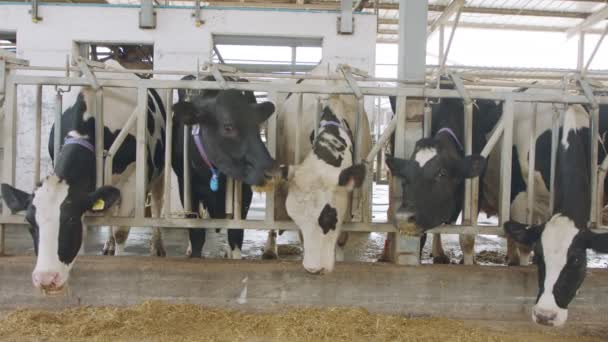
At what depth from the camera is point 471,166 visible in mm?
4051

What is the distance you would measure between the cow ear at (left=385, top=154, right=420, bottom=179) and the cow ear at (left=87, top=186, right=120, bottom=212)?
1987 millimetres

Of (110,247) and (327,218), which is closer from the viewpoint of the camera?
(327,218)

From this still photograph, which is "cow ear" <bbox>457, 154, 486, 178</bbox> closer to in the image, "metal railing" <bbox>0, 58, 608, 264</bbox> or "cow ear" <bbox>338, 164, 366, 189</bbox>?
"metal railing" <bbox>0, 58, 608, 264</bbox>

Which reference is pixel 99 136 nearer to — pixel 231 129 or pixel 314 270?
pixel 231 129

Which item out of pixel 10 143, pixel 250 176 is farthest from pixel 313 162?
pixel 10 143

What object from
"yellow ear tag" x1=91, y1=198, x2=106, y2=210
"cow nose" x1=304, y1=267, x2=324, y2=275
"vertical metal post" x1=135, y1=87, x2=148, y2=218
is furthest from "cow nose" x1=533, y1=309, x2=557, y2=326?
"yellow ear tag" x1=91, y1=198, x2=106, y2=210

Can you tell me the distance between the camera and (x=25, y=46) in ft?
29.3

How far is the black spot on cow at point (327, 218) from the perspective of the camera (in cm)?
376

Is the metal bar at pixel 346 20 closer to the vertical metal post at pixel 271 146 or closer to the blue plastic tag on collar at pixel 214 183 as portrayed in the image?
the vertical metal post at pixel 271 146

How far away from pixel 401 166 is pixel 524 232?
0.96 meters

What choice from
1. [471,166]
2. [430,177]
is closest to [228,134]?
[430,177]

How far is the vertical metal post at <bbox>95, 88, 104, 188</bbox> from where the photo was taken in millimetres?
4176

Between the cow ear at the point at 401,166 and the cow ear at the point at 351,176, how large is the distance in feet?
0.91

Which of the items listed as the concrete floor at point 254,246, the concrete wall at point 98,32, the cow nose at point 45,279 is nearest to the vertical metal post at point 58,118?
the cow nose at point 45,279
